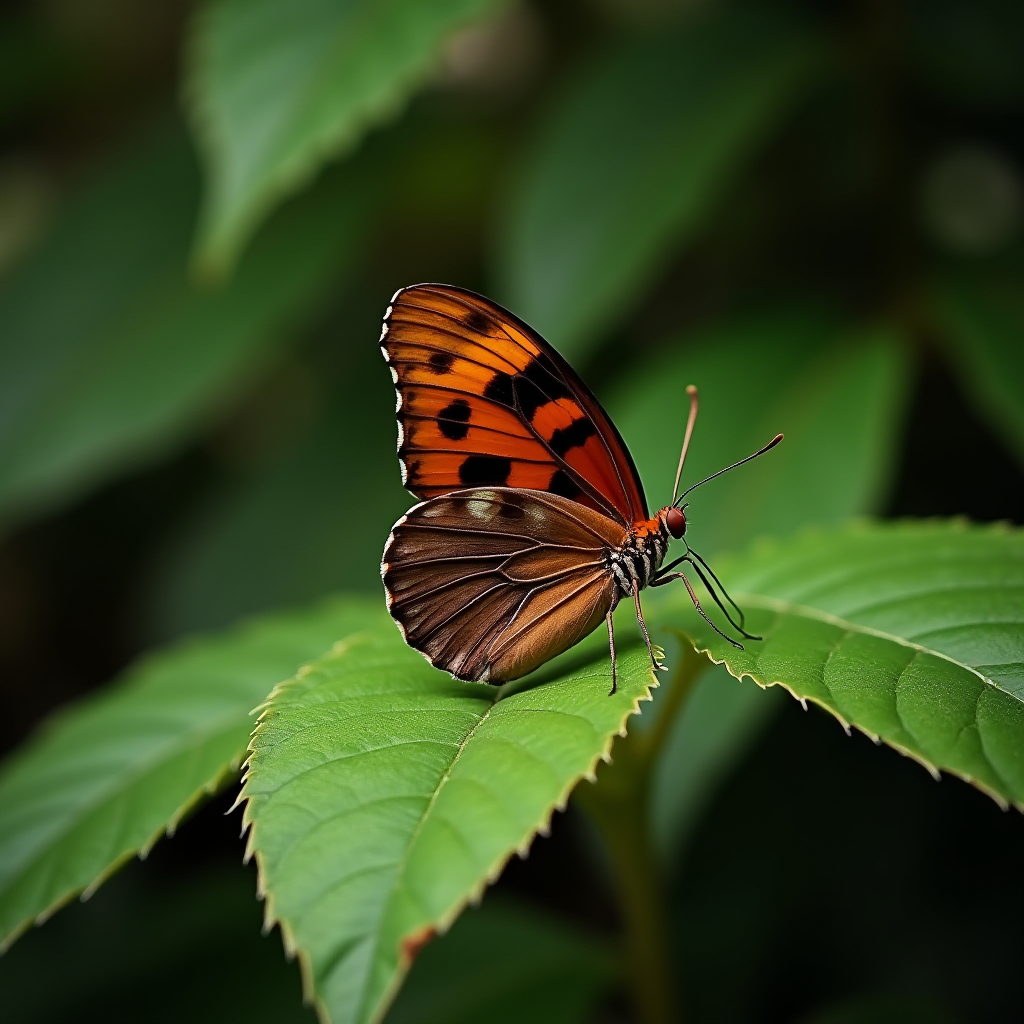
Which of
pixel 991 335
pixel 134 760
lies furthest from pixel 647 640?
pixel 991 335

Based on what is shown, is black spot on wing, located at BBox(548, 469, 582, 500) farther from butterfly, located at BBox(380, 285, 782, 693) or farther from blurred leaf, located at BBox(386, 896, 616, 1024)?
blurred leaf, located at BBox(386, 896, 616, 1024)

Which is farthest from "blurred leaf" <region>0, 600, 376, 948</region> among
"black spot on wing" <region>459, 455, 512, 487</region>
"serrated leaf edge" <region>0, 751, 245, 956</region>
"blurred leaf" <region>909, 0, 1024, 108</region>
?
"blurred leaf" <region>909, 0, 1024, 108</region>

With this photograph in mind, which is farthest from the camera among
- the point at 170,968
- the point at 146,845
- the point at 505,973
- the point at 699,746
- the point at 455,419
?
the point at 170,968

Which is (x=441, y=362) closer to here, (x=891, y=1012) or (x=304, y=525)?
(x=891, y=1012)

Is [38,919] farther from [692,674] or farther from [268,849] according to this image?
[692,674]

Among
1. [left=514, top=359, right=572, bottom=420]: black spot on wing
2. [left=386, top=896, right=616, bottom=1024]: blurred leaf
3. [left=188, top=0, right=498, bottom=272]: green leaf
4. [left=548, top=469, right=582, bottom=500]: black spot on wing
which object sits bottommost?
[left=386, top=896, right=616, bottom=1024]: blurred leaf

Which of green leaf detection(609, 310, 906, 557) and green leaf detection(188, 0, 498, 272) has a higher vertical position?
green leaf detection(188, 0, 498, 272)

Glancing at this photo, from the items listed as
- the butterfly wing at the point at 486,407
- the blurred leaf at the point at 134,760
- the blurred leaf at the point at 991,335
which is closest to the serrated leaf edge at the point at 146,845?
the blurred leaf at the point at 134,760
